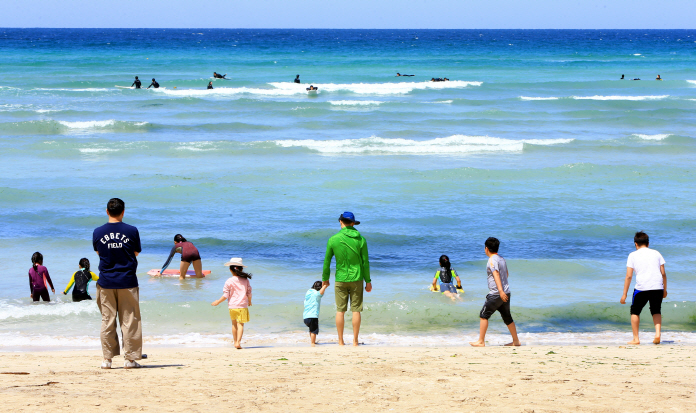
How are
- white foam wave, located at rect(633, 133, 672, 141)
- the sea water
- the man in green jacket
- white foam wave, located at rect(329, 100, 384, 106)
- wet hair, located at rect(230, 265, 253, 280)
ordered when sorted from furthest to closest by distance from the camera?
white foam wave, located at rect(329, 100, 384, 106) < white foam wave, located at rect(633, 133, 672, 141) < the sea water < wet hair, located at rect(230, 265, 253, 280) < the man in green jacket

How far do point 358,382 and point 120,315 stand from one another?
2.17 meters

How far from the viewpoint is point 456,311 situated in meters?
10.3

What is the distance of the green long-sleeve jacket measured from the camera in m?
7.75

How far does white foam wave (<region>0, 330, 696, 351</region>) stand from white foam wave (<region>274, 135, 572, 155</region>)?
1567 centimetres

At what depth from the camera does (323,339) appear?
29.9ft

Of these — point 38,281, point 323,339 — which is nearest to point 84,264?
point 38,281

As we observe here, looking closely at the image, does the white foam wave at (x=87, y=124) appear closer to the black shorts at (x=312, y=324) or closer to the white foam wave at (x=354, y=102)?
the white foam wave at (x=354, y=102)

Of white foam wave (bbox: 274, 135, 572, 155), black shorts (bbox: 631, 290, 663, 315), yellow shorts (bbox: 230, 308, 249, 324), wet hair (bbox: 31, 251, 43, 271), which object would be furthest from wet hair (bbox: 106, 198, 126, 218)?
white foam wave (bbox: 274, 135, 572, 155)

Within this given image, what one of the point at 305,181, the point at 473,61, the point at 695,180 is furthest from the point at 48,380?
the point at 473,61

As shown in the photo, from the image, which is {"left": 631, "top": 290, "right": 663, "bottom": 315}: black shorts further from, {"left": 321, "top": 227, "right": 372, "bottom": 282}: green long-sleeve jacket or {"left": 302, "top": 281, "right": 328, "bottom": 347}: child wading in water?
{"left": 302, "top": 281, "right": 328, "bottom": 347}: child wading in water

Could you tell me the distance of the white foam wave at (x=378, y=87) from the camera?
→ 44.3m

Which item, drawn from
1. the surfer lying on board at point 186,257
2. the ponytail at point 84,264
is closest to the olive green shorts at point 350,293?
the surfer lying on board at point 186,257

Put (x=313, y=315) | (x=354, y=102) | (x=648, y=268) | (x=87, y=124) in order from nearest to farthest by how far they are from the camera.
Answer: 1. (x=648, y=268)
2. (x=313, y=315)
3. (x=87, y=124)
4. (x=354, y=102)

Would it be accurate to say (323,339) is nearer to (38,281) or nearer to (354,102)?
(38,281)
